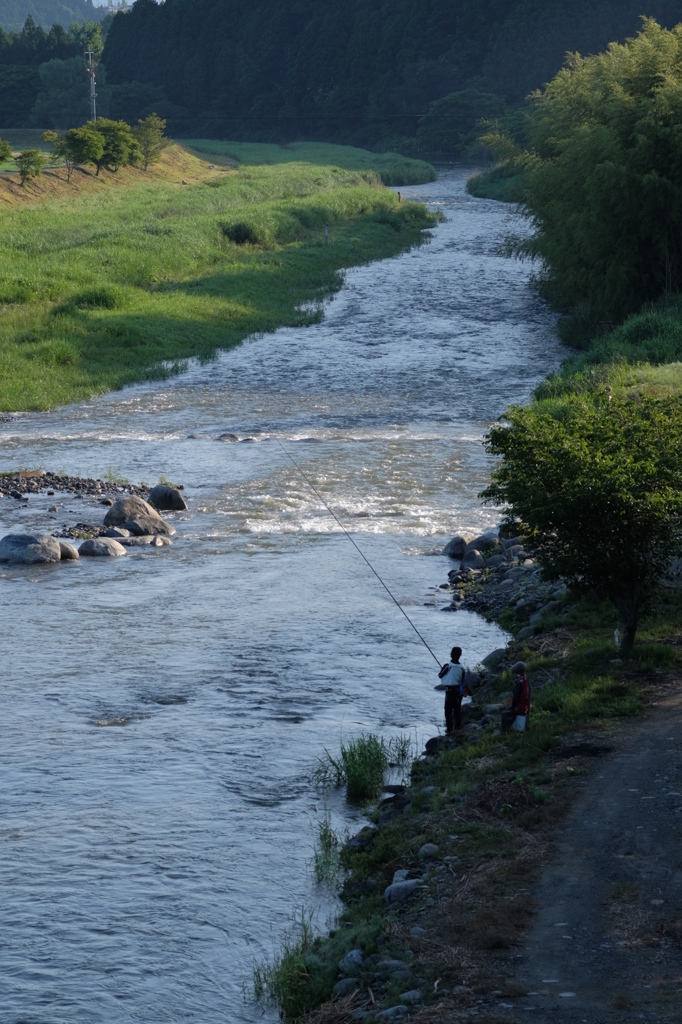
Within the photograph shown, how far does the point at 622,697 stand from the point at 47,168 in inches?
2279

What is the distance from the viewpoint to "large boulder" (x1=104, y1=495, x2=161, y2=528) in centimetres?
1997

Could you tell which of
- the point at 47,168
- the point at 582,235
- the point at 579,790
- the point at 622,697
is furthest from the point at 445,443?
the point at 47,168

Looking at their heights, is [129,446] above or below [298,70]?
below

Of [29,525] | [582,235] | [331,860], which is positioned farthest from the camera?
[582,235]

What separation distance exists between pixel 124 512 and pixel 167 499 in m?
1.42

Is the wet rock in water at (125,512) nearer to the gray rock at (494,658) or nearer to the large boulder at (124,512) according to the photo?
the large boulder at (124,512)

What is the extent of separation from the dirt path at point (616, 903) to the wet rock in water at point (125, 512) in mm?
10809

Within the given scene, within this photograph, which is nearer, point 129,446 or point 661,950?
point 661,950

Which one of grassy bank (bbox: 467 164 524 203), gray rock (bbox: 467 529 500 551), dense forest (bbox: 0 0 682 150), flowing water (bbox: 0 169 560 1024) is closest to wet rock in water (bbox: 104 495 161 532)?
flowing water (bbox: 0 169 560 1024)

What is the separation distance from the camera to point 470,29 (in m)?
131

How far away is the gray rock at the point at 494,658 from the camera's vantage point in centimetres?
1407

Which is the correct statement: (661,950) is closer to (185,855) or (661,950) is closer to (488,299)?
(185,855)

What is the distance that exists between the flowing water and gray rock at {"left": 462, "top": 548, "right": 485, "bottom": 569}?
1.21 feet

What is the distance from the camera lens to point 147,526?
19.7 meters
